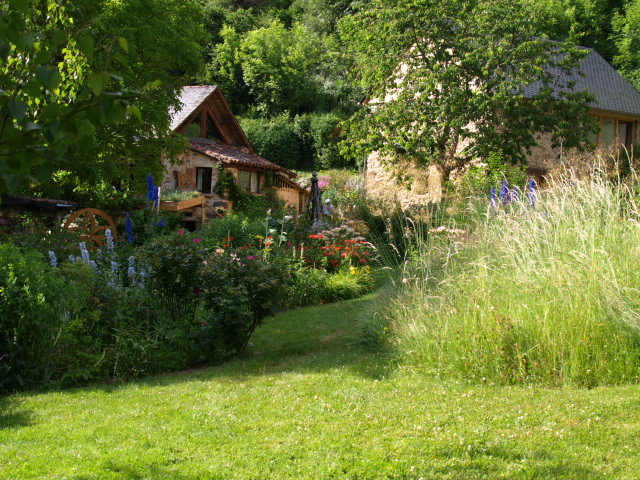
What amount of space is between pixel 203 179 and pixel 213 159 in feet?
3.01

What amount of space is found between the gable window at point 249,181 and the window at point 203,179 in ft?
3.88

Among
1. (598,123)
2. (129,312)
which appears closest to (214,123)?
(598,123)

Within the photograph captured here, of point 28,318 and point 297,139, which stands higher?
point 297,139

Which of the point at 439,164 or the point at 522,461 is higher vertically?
the point at 439,164

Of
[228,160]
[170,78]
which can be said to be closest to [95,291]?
[170,78]

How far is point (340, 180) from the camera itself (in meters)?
28.5

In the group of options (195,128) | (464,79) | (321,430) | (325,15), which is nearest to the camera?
(321,430)

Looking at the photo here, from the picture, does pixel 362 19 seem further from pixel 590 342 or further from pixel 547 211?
pixel 590 342

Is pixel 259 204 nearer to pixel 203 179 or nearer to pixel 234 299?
pixel 203 179

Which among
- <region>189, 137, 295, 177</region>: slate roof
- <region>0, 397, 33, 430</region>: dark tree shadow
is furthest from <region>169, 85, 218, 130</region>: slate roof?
<region>0, 397, 33, 430</region>: dark tree shadow

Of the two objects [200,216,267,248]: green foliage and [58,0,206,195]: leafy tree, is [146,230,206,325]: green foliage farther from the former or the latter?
[200,216,267,248]: green foliage

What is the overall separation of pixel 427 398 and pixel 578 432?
1.21 m

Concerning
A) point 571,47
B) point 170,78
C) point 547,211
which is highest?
point 571,47

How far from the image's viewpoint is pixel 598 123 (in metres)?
21.8
